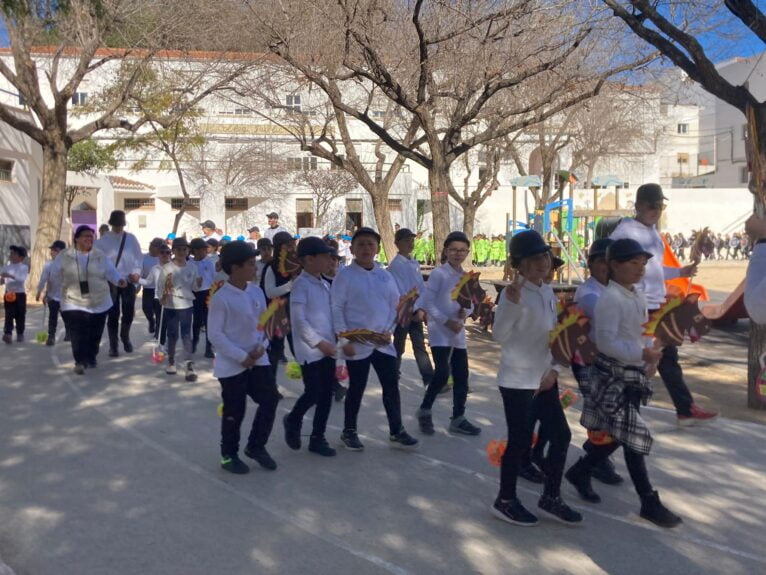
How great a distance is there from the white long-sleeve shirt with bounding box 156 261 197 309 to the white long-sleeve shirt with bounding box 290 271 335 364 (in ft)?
13.0

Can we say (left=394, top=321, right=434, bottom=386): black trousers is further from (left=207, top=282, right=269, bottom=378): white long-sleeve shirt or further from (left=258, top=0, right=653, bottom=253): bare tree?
(left=258, top=0, right=653, bottom=253): bare tree

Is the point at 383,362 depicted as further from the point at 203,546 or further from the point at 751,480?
the point at 751,480

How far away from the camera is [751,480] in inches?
227

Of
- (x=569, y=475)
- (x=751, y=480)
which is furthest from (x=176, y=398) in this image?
(x=751, y=480)

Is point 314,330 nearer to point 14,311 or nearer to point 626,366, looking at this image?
point 626,366

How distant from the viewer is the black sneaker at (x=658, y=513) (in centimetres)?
477

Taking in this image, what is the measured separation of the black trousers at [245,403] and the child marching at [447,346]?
156 cm

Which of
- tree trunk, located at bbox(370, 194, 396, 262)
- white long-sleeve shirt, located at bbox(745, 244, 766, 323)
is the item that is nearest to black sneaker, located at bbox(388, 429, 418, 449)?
white long-sleeve shirt, located at bbox(745, 244, 766, 323)

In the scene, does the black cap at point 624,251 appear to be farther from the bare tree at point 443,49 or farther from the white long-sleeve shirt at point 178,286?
the bare tree at point 443,49

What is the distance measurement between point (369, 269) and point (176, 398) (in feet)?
10.7

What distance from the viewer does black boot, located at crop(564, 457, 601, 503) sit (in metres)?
5.21

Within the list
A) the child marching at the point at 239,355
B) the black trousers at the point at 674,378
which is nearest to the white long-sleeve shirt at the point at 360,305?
the child marching at the point at 239,355

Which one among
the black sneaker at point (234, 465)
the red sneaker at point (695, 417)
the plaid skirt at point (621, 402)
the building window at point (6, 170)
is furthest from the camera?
the building window at point (6, 170)

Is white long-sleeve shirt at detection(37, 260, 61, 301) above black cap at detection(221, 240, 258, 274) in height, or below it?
below
